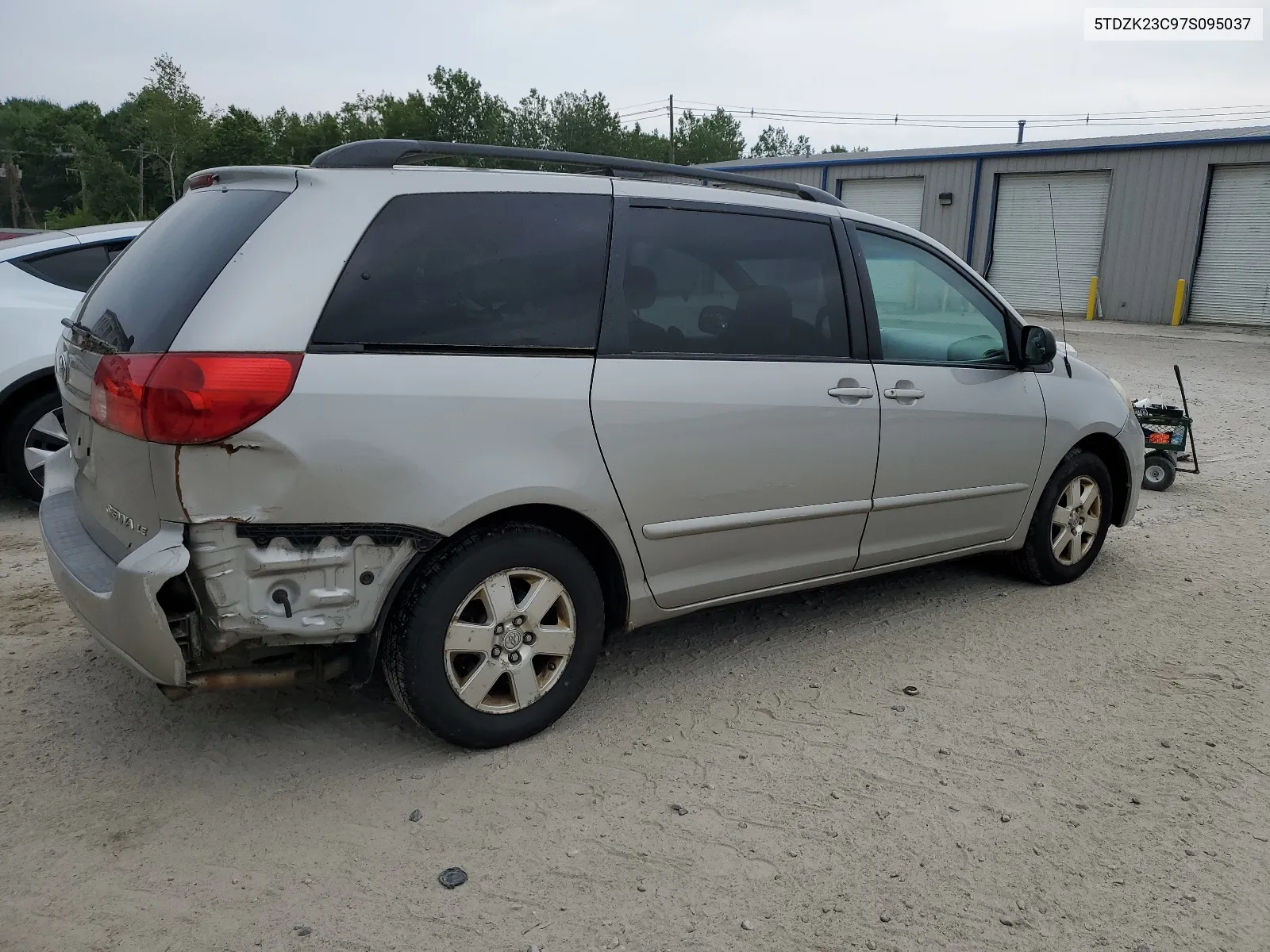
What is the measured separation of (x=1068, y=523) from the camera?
5020 mm

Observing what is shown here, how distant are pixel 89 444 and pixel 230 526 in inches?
28.9

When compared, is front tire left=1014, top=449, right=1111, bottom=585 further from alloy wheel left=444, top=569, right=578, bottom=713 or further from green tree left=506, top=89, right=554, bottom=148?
green tree left=506, top=89, right=554, bottom=148

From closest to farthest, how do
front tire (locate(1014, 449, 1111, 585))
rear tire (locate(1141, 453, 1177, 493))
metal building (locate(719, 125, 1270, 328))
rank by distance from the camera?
1. front tire (locate(1014, 449, 1111, 585))
2. rear tire (locate(1141, 453, 1177, 493))
3. metal building (locate(719, 125, 1270, 328))

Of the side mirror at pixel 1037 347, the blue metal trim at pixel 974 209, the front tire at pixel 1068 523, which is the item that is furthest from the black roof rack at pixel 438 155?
the blue metal trim at pixel 974 209

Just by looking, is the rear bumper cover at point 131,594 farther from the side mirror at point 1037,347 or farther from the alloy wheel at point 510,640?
the side mirror at point 1037,347

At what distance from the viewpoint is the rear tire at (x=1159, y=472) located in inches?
279

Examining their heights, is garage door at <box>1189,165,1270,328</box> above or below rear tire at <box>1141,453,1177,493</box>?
above

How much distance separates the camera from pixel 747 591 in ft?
12.6

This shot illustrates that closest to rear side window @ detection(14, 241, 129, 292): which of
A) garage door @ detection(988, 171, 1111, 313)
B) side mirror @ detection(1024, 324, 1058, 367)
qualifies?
side mirror @ detection(1024, 324, 1058, 367)

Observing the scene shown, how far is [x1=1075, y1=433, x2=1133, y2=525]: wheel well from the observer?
5.08 meters

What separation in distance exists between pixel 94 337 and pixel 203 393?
2.41 ft

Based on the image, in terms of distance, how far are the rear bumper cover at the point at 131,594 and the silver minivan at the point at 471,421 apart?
0.01 metres

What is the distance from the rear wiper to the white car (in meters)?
2.49

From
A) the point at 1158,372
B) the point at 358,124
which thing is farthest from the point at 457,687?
the point at 358,124
